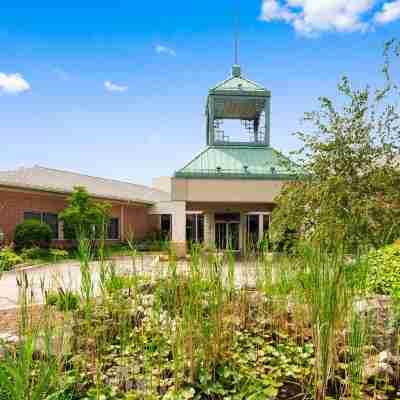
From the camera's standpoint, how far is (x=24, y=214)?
16.4 metres

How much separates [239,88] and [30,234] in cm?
1018

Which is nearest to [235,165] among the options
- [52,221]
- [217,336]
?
[52,221]

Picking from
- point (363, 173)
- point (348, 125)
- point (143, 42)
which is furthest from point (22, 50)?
point (363, 173)

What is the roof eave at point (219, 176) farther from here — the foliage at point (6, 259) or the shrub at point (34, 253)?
the foliage at point (6, 259)

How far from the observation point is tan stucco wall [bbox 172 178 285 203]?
14.7m

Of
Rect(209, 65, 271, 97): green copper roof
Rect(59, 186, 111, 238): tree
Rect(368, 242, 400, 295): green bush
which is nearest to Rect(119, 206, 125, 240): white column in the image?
Rect(59, 186, 111, 238): tree

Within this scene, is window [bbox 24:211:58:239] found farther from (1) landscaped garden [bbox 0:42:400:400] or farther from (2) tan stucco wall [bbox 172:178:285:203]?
(1) landscaped garden [bbox 0:42:400:400]

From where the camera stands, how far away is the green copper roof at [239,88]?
1623 centimetres

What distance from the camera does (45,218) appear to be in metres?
17.6

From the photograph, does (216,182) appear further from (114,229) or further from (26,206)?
(114,229)

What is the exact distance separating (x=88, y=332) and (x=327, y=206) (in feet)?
17.9

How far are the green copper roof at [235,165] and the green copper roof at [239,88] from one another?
7.50ft

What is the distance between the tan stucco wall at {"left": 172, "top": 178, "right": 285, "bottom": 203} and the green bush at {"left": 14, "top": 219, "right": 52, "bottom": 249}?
5.32 m

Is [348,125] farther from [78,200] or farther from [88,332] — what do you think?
[78,200]
